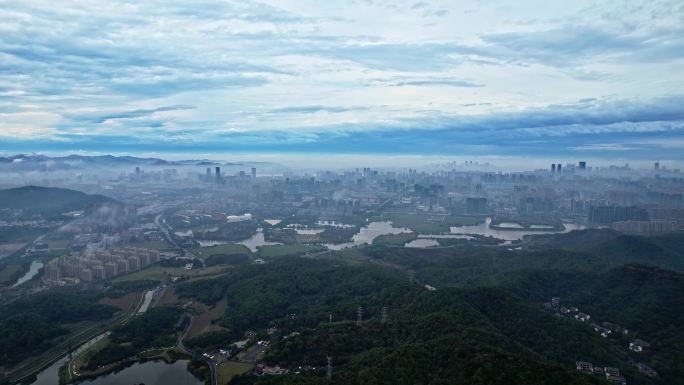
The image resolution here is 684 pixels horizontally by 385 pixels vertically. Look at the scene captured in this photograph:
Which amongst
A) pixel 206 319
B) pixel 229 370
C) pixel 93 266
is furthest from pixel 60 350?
pixel 93 266

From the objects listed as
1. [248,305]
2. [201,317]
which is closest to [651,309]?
[248,305]

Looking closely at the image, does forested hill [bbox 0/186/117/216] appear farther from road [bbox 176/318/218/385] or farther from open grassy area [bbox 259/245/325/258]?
road [bbox 176/318/218/385]

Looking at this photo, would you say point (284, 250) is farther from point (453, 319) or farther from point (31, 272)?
point (453, 319)

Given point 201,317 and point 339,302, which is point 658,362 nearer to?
point 339,302

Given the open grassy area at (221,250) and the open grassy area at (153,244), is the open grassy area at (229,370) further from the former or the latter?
→ the open grassy area at (153,244)

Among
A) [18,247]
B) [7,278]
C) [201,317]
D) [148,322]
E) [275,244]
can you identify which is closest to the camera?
[148,322]

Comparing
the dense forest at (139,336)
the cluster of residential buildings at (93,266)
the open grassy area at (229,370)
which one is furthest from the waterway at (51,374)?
the cluster of residential buildings at (93,266)

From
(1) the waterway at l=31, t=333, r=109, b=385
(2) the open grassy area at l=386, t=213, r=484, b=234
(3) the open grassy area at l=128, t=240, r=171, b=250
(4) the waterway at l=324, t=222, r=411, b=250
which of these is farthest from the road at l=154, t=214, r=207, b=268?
(2) the open grassy area at l=386, t=213, r=484, b=234
